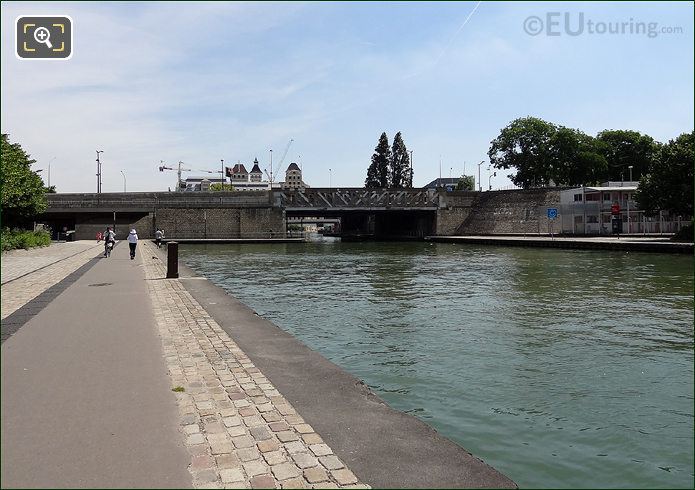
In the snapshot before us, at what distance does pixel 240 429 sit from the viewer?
5.77 m

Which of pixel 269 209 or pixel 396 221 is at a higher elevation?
pixel 269 209

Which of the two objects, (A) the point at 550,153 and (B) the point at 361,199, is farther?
(A) the point at 550,153

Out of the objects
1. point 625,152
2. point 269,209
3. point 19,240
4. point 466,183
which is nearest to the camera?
point 19,240

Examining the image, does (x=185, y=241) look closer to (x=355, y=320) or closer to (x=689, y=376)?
(x=355, y=320)

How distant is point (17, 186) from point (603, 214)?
60.1 metres

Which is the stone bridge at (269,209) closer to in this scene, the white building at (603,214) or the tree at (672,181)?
the white building at (603,214)

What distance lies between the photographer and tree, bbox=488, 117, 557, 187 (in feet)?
331

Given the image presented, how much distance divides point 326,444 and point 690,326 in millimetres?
12467

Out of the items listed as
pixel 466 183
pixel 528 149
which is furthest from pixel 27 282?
pixel 466 183

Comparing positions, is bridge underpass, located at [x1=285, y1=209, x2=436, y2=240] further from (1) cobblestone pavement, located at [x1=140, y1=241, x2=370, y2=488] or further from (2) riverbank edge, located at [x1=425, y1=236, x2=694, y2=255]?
(1) cobblestone pavement, located at [x1=140, y1=241, x2=370, y2=488]

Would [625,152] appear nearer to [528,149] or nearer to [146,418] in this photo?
[528,149]

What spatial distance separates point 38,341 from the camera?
9.80 meters

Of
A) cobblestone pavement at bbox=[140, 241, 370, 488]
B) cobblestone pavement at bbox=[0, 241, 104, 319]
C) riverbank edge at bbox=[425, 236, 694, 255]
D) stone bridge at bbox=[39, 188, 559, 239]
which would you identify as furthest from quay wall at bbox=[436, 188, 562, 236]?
cobblestone pavement at bbox=[140, 241, 370, 488]

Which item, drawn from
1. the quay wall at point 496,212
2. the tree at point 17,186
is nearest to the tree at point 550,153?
the quay wall at point 496,212
